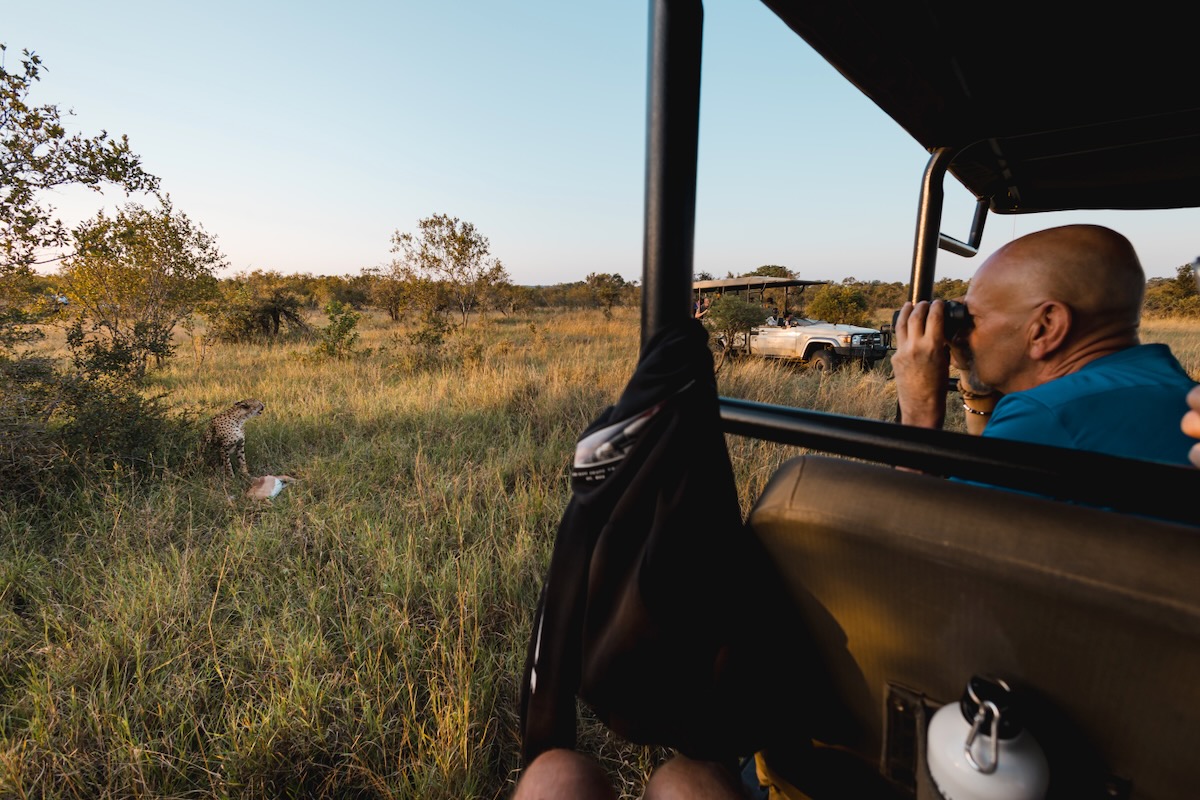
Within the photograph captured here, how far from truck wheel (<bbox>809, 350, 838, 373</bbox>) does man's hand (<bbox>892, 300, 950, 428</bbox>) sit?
8328 mm

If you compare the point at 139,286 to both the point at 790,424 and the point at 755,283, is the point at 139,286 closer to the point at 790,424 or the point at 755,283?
the point at 790,424

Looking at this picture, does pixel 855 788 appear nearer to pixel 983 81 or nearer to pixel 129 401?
pixel 983 81

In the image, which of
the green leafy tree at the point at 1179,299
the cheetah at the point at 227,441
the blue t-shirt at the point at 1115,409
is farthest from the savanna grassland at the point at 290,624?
the green leafy tree at the point at 1179,299

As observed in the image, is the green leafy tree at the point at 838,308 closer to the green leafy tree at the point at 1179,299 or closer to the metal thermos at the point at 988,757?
the green leafy tree at the point at 1179,299

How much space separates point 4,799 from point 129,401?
139 inches

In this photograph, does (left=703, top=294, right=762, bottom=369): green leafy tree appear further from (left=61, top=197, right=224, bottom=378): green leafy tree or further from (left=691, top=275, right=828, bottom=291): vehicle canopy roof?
(left=61, top=197, right=224, bottom=378): green leafy tree

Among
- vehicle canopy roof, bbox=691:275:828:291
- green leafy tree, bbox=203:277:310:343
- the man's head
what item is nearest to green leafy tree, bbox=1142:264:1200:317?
vehicle canopy roof, bbox=691:275:828:291

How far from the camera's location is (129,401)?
4086 millimetres

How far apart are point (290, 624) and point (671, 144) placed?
7.53 ft

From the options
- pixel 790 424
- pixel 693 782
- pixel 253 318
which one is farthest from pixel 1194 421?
pixel 253 318

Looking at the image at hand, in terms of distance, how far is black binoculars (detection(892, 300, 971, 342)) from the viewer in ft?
4.30

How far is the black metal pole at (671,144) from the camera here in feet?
2.47

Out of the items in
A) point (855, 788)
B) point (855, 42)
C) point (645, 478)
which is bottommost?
point (855, 788)

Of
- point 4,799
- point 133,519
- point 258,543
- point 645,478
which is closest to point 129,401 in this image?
point 133,519
